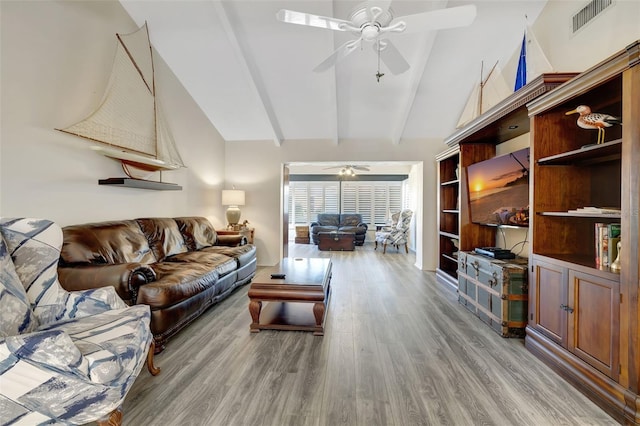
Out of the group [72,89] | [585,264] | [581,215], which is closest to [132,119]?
[72,89]

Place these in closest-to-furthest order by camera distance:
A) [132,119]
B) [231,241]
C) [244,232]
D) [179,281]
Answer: [179,281] → [132,119] → [231,241] → [244,232]

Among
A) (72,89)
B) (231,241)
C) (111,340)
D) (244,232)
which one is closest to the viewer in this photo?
(111,340)

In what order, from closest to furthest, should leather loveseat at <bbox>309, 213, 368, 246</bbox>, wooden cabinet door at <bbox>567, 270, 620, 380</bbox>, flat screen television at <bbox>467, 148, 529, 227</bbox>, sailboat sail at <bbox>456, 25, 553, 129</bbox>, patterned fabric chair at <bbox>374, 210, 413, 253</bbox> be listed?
wooden cabinet door at <bbox>567, 270, 620, 380</bbox>
sailboat sail at <bbox>456, 25, 553, 129</bbox>
flat screen television at <bbox>467, 148, 529, 227</bbox>
patterned fabric chair at <bbox>374, 210, 413, 253</bbox>
leather loveseat at <bbox>309, 213, 368, 246</bbox>

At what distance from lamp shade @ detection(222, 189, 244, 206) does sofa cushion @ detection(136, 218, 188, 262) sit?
1.33 m

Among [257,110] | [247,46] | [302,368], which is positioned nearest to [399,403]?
[302,368]

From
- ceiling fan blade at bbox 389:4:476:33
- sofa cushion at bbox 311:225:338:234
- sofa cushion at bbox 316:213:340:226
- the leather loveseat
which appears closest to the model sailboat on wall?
ceiling fan blade at bbox 389:4:476:33

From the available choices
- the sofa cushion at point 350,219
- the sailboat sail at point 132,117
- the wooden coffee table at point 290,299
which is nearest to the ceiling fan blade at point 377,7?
the wooden coffee table at point 290,299

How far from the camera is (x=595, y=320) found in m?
1.73

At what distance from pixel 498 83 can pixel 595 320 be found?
2.75 metres

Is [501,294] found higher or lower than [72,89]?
lower

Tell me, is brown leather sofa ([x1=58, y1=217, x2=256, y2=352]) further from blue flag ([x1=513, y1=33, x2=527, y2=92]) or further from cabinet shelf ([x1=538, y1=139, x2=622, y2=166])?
blue flag ([x1=513, y1=33, x2=527, y2=92])

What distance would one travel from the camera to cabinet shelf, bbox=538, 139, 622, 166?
5.71 feet

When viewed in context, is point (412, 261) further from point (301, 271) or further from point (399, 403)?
point (399, 403)

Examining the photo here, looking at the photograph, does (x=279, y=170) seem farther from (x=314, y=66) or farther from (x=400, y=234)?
(x=400, y=234)
